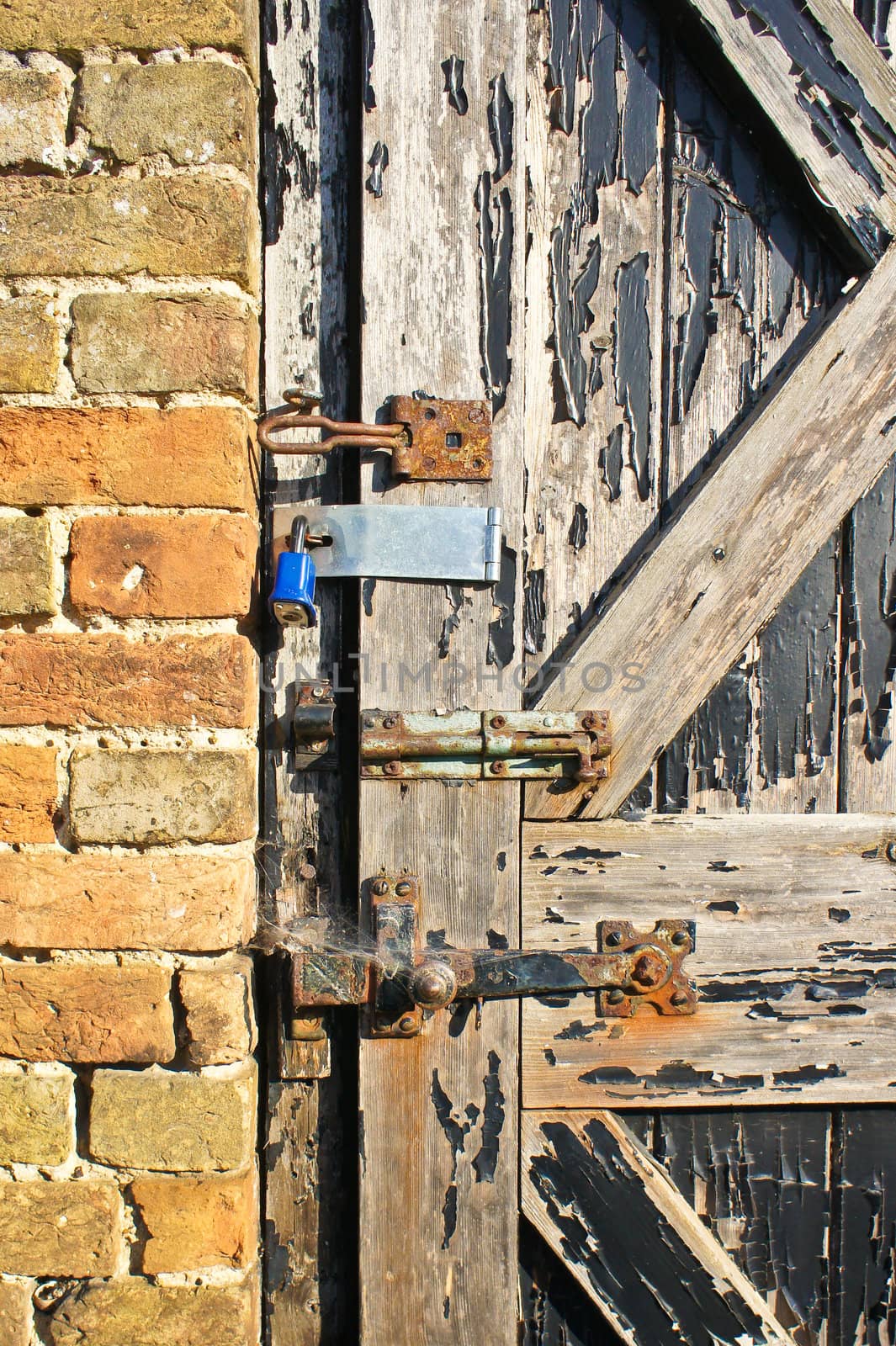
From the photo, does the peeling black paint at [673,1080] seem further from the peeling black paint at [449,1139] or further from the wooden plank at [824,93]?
the wooden plank at [824,93]

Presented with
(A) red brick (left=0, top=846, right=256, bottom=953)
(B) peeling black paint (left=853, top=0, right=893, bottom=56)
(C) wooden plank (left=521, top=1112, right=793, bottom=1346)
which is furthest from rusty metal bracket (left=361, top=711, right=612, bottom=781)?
(B) peeling black paint (left=853, top=0, right=893, bottom=56)

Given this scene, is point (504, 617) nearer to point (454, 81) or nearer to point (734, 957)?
point (734, 957)

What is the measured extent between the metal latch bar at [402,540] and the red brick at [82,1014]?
0.52 metres

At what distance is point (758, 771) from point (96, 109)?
1.13 m

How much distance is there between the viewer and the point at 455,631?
3.59 feet

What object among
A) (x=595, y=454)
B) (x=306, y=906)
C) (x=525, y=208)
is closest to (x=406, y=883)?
(x=306, y=906)

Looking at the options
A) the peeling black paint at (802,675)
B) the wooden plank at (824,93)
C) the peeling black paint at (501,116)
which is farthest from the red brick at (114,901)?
the wooden plank at (824,93)

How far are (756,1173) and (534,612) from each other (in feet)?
2.65

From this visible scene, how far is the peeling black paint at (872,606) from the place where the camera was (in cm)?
117

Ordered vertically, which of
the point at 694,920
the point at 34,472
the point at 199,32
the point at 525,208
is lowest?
the point at 694,920

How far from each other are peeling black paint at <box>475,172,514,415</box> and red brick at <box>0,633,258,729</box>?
471 mm

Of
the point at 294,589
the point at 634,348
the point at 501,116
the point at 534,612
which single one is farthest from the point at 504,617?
the point at 501,116

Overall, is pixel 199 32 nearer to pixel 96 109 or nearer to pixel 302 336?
pixel 96 109

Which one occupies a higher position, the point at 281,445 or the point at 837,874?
the point at 281,445
